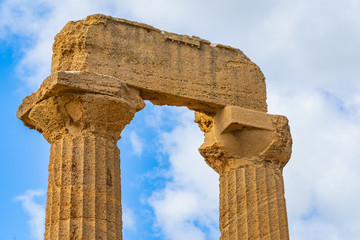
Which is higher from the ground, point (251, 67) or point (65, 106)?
point (251, 67)

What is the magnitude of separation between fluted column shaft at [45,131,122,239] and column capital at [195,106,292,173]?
115 inches

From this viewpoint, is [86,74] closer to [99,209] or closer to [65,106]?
[65,106]

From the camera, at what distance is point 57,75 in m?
19.6

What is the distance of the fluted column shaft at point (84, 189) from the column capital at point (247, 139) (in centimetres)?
293

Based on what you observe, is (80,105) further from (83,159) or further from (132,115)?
(132,115)

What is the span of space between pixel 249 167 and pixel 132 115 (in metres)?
3.16

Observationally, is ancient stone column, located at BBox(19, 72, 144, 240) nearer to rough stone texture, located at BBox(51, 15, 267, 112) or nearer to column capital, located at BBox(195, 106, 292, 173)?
rough stone texture, located at BBox(51, 15, 267, 112)

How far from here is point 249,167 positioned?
882 inches

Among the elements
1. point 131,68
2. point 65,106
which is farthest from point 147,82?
point 65,106

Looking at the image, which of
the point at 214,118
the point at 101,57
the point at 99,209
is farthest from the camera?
the point at 214,118

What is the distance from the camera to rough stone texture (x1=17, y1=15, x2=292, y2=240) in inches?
773

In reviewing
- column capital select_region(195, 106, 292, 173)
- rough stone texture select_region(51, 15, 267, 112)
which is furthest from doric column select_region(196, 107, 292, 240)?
rough stone texture select_region(51, 15, 267, 112)

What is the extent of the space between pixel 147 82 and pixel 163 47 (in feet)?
3.39

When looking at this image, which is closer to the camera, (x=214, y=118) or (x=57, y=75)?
(x=57, y=75)
